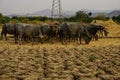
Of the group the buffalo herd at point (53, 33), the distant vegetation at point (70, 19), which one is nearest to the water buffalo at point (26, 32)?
the buffalo herd at point (53, 33)

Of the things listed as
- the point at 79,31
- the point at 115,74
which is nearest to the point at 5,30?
the point at 79,31

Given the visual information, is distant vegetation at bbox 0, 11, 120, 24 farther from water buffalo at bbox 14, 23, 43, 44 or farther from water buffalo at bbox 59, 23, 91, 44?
water buffalo at bbox 59, 23, 91, 44

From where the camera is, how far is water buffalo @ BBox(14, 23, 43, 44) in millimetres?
20891

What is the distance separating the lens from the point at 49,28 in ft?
70.5

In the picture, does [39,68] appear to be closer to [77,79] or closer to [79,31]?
[77,79]

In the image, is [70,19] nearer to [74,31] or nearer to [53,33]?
[53,33]

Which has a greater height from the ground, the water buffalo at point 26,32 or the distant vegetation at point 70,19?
the water buffalo at point 26,32

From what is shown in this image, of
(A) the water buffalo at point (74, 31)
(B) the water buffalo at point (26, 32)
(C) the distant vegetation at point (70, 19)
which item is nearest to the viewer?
(A) the water buffalo at point (74, 31)

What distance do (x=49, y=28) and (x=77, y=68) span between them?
40.1 feet

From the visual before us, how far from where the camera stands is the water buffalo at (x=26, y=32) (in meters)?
20.9

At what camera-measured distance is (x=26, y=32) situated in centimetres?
2095

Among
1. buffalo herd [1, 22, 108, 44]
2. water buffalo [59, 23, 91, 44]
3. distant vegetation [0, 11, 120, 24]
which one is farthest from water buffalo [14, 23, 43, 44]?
distant vegetation [0, 11, 120, 24]

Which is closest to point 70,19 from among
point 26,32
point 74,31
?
point 74,31

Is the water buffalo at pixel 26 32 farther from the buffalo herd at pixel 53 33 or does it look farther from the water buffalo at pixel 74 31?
the water buffalo at pixel 74 31
